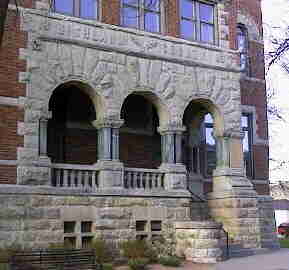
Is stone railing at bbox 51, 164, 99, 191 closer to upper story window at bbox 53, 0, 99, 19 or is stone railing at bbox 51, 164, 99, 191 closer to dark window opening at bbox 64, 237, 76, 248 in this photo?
dark window opening at bbox 64, 237, 76, 248

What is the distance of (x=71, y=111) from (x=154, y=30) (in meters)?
3.64

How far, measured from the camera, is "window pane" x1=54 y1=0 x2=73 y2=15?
16009 mm

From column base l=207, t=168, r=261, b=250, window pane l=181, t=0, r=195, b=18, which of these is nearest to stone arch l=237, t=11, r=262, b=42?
window pane l=181, t=0, r=195, b=18

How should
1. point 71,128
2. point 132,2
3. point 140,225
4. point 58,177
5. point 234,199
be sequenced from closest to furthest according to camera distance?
1. point 58,177
2. point 140,225
3. point 132,2
4. point 234,199
5. point 71,128

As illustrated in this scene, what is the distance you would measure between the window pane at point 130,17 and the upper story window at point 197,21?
5.40ft

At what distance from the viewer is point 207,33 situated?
18.9 meters

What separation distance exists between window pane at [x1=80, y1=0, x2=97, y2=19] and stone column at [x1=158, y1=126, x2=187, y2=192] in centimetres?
391

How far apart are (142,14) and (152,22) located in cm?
43

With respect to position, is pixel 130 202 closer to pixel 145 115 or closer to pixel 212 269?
pixel 212 269

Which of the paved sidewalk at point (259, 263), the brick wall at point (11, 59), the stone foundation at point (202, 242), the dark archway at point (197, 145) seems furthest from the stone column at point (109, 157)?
the dark archway at point (197, 145)

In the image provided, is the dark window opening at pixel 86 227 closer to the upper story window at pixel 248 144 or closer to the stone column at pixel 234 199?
the stone column at pixel 234 199

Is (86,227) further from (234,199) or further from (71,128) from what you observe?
(234,199)

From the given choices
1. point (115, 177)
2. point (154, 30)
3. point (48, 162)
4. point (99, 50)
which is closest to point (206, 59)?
point (154, 30)

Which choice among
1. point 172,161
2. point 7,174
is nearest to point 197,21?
point 172,161
